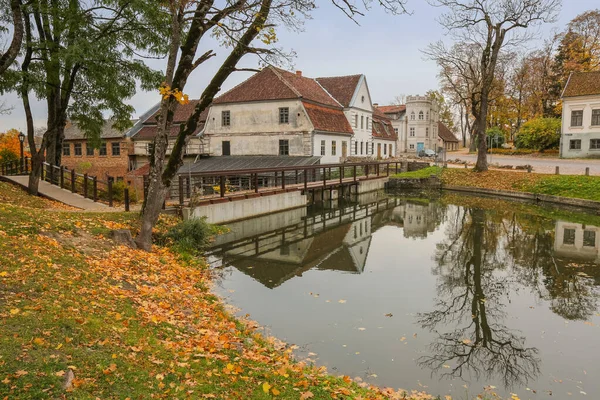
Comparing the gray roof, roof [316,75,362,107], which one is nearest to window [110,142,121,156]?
the gray roof

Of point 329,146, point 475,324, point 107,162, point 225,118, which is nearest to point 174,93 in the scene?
point 475,324

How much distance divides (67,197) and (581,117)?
41.9 m

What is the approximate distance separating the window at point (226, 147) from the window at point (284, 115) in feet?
16.8

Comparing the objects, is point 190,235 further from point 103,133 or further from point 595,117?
point 595,117

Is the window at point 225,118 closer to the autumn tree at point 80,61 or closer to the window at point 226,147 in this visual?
the window at point 226,147

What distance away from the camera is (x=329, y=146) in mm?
36844

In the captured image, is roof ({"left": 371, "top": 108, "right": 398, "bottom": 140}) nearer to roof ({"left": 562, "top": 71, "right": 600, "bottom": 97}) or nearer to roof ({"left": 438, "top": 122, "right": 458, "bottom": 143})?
roof ({"left": 562, "top": 71, "right": 600, "bottom": 97})

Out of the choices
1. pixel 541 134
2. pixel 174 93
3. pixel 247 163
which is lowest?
pixel 247 163

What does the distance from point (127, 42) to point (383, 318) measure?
15161 millimetres

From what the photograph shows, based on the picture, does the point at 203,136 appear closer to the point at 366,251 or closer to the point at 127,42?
the point at 127,42

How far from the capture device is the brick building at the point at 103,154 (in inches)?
1547

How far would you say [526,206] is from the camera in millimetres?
25578

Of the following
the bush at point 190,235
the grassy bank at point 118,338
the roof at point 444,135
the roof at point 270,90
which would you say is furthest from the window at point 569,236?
the roof at point 444,135

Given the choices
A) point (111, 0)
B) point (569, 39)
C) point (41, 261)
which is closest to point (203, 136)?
point (111, 0)
